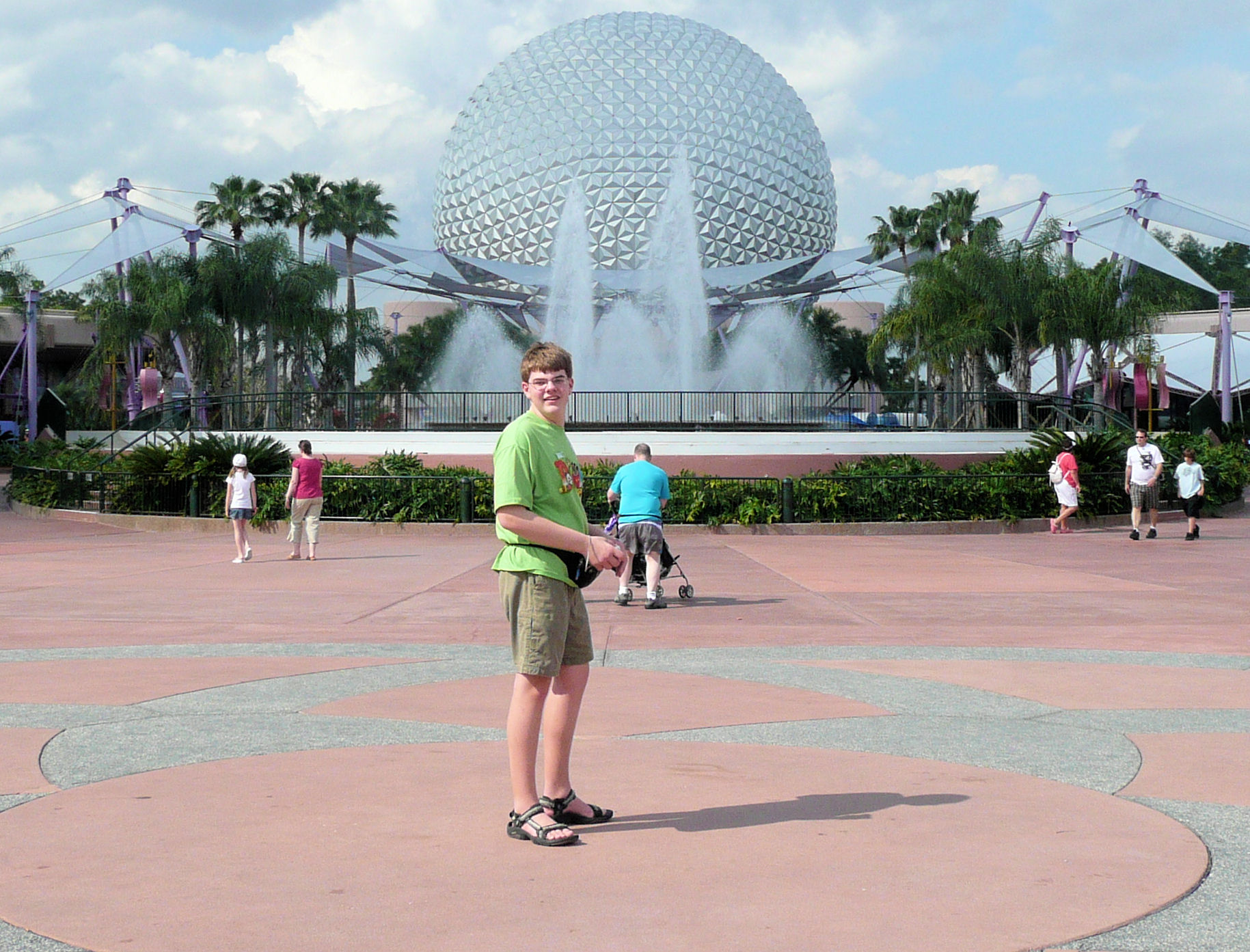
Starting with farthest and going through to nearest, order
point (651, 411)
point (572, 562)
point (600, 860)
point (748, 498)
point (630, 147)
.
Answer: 1. point (630, 147)
2. point (651, 411)
3. point (748, 498)
4. point (572, 562)
5. point (600, 860)

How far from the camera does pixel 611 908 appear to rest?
402 cm

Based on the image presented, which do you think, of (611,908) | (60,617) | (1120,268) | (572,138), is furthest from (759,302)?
(611,908)

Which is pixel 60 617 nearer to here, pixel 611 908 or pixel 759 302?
pixel 611 908

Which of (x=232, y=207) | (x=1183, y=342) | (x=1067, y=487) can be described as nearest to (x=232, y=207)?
(x=232, y=207)

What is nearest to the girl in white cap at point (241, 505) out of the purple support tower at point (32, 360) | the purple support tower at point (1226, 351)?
the purple support tower at point (32, 360)

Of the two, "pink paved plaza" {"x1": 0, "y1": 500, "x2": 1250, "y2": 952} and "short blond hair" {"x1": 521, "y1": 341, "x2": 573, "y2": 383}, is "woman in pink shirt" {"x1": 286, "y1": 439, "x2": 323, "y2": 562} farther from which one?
"short blond hair" {"x1": 521, "y1": 341, "x2": 573, "y2": 383}

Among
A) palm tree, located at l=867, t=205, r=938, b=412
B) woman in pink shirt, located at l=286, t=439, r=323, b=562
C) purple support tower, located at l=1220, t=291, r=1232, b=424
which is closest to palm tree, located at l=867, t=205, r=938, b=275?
palm tree, located at l=867, t=205, r=938, b=412

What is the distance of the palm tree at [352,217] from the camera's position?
54750 millimetres

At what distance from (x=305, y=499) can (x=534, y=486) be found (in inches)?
543

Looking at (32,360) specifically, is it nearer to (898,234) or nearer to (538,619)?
(898,234)

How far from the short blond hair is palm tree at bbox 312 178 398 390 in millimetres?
48838

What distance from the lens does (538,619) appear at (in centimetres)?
476

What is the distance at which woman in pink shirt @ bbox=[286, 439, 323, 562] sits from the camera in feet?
58.9

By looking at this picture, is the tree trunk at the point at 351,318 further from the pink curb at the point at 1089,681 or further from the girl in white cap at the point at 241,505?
the pink curb at the point at 1089,681
